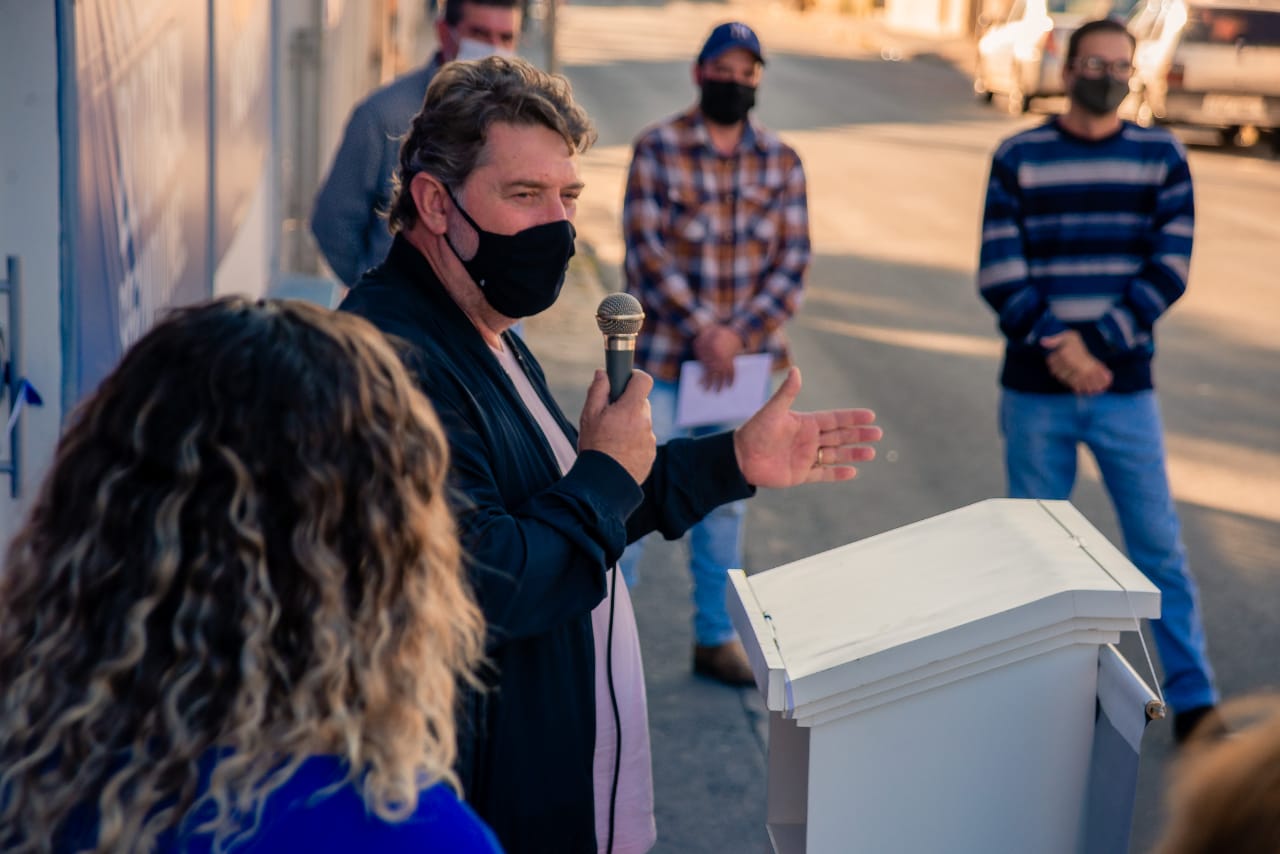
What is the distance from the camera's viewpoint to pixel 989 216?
15.2 ft

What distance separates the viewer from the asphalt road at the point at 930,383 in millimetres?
4770

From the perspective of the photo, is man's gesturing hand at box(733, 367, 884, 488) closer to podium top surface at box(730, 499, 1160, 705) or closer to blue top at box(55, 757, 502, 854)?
podium top surface at box(730, 499, 1160, 705)

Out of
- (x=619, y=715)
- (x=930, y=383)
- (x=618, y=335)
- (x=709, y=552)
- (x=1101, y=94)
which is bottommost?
(x=930, y=383)

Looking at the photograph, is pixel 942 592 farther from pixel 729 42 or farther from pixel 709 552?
pixel 729 42

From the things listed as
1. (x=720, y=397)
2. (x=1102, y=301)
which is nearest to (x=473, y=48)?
(x=720, y=397)

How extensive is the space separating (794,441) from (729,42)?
2.63 m

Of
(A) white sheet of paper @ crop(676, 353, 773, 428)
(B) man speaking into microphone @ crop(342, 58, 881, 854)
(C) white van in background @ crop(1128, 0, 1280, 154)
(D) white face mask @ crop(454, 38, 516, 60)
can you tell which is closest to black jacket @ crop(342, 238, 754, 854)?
(B) man speaking into microphone @ crop(342, 58, 881, 854)

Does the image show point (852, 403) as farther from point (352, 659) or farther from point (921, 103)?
point (921, 103)

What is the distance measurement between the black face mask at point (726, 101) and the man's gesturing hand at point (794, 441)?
2.39 meters

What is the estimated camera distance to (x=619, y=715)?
240cm

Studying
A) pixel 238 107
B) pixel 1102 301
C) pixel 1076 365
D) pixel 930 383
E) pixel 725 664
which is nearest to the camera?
pixel 1076 365


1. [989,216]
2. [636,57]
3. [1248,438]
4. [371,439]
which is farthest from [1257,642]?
[636,57]

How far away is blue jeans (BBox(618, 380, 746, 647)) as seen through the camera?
4797 mm

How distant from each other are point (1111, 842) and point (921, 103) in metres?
21.9
